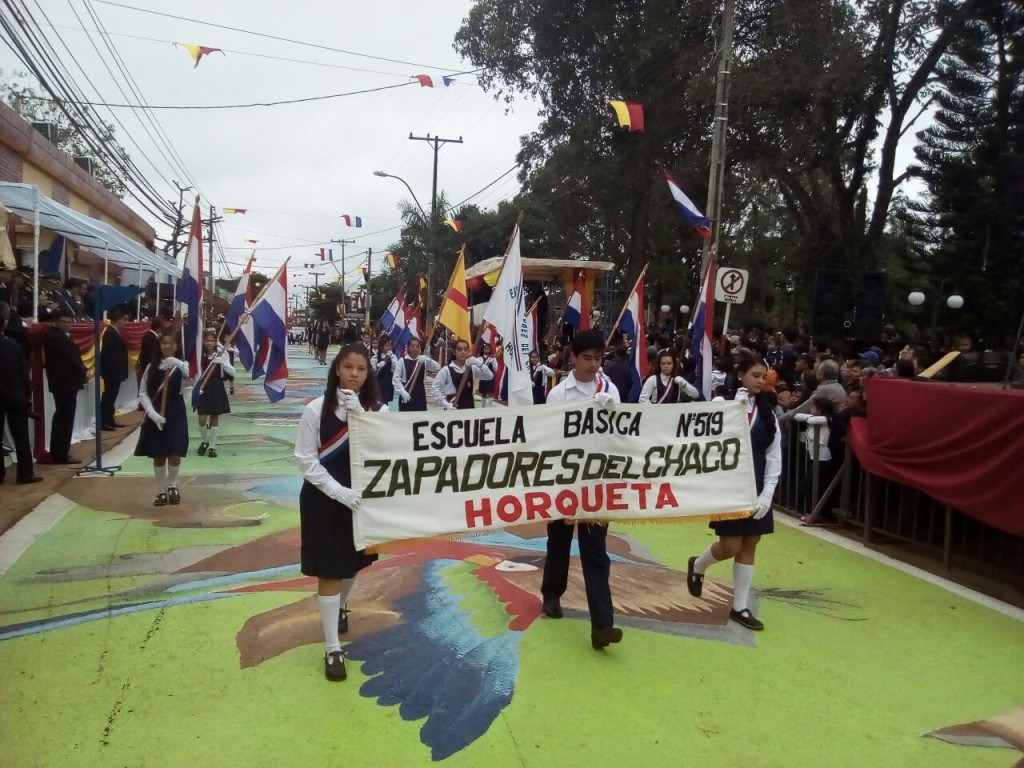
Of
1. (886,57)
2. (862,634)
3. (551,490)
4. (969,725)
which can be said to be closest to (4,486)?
(551,490)

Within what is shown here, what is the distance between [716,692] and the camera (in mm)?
4223

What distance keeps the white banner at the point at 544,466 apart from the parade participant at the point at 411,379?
19.3 ft

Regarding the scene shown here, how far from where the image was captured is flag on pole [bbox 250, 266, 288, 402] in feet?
26.7

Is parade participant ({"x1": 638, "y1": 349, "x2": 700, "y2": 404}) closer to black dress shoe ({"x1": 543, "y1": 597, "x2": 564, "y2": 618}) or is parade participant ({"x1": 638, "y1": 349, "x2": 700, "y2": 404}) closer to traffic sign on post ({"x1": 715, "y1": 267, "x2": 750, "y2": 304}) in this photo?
traffic sign on post ({"x1": 715, "y1": 267, "x2": 750, "y2": 304})

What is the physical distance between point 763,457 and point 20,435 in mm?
7235

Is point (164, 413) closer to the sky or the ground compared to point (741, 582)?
closer to the sky

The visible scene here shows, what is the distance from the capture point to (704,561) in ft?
17.9

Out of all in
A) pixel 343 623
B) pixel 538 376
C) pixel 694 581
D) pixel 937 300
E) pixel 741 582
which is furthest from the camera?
pixel 937 300

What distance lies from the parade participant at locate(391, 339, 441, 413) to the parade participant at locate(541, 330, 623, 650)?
19.0ft

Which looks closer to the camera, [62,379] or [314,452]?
[314,452]

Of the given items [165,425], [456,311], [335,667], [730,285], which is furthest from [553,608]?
[730,285]

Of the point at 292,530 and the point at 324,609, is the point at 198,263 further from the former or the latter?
the point at 324,609

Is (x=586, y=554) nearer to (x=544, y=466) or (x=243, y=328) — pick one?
(x=544, y=466)

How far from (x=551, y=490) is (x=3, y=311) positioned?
6345 mm
